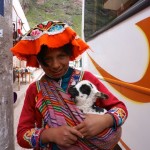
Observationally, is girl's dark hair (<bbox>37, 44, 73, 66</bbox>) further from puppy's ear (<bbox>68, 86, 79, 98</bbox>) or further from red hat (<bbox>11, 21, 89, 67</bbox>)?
puppy's ear (<bbox>68, 86, 79, 98</bbox>)

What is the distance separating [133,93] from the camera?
245 centimetres

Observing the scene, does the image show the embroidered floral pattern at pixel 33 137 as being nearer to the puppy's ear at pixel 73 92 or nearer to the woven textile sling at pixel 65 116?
the woven textile sling at pixel 65 116

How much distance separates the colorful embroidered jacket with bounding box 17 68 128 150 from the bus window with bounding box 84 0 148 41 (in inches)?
40.6

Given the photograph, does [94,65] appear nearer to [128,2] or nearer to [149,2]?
[128,2]

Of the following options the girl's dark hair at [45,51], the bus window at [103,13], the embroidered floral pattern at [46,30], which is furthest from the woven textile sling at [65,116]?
the bus window at [103,13]

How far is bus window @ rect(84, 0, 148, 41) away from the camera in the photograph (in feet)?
9.22

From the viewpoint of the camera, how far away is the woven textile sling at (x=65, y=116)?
1.35 meters

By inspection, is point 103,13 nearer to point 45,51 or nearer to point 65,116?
point 45,51

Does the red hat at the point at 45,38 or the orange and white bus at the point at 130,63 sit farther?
the orange and white bus at the point at 130,63

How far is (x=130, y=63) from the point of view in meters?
2.49

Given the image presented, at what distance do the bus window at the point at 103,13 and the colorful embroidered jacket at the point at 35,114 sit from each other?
1.03 m

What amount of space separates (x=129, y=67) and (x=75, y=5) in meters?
67.0

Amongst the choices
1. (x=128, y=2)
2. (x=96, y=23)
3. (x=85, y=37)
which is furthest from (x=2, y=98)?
(x=85, y=37)

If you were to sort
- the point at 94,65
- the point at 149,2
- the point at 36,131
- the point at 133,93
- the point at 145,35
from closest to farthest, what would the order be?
the point at 36,131, the point at 149,2, the point at 145,35, the point at 133,93, the point at 94,65
